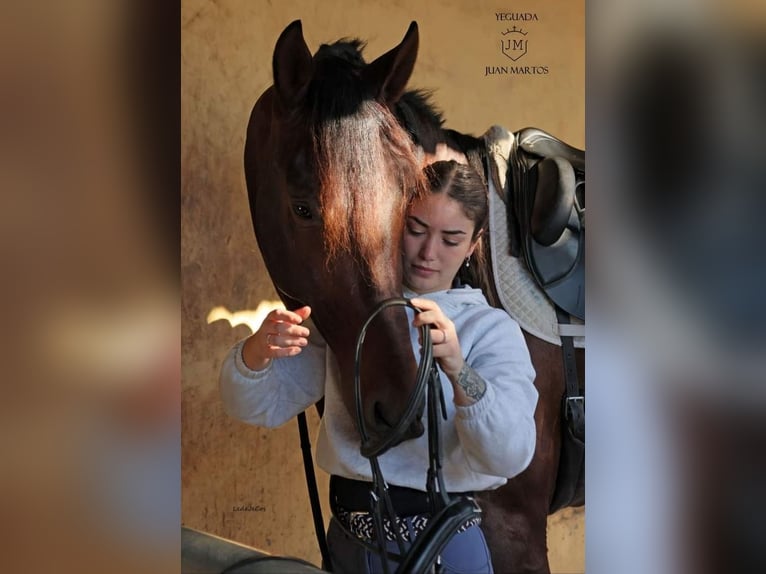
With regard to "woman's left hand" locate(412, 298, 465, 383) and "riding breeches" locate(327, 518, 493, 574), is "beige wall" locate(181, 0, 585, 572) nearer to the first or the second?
"riding breeches" locate(327, 518, 493, 574)

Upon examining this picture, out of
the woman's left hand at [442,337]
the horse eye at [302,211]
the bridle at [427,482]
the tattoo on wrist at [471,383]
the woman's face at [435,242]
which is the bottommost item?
the bridle at [427,482]

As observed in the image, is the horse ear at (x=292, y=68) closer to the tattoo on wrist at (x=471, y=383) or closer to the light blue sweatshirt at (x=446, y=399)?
the light blue sweatshirt at (x=446, y=399)

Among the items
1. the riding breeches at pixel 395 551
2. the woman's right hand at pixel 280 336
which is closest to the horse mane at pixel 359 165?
the woman's right hand at pixel 280 336

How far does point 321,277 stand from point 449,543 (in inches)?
17.2

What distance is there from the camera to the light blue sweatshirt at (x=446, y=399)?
87 centimetres

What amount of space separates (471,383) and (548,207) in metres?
0.29

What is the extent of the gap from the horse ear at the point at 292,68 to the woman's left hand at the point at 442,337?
13.9 inches

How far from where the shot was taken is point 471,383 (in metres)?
0.85

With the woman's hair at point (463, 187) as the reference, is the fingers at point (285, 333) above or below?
below

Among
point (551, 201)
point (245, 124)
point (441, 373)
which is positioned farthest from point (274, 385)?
point (551, 201)

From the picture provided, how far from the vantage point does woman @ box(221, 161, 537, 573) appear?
0.87m

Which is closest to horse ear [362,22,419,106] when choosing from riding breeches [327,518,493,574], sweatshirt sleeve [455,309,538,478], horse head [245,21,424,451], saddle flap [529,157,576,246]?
horse head [245,21,424,451]
